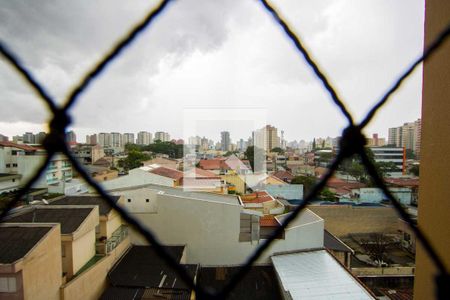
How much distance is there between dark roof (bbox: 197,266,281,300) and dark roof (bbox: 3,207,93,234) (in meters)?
2.32

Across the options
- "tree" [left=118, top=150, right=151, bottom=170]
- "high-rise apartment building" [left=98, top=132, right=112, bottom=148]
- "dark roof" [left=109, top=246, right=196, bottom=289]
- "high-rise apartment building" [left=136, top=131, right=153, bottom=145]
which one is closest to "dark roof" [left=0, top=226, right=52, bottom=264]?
"dark roof" [left=109, top=246, right=196, bottom=289]

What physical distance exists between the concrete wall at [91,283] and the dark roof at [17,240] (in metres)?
0.80

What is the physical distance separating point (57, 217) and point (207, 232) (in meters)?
2.87

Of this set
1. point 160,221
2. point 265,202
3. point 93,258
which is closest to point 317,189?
point 93,258

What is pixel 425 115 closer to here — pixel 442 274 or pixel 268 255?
pixel 442 274

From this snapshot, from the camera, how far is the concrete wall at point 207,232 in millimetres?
5949

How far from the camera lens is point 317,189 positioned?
1.07 feet

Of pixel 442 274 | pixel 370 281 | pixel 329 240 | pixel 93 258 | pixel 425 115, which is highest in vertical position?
pixel 425 115

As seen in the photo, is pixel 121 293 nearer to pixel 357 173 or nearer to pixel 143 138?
pixel 357 173

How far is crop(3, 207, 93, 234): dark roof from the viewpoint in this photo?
4.37 metres

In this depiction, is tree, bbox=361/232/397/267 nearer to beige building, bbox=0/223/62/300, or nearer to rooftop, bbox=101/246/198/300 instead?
rooftop, bbox=101/246/198/300

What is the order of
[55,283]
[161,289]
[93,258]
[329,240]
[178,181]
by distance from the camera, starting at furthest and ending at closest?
[178,181]
[329,240]
[93,258]
[161,289]
[55,283]

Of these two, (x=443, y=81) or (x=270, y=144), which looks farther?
(x=270, y=144)

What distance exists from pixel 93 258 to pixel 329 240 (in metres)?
5.42
